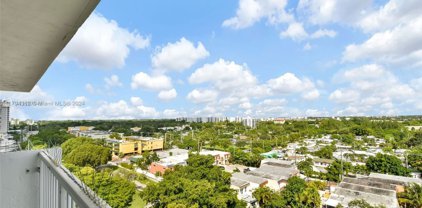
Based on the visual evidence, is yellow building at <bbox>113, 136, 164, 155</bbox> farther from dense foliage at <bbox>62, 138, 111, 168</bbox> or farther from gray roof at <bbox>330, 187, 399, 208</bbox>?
gray roof at <bbox>330, 187, 399, 208</bbox>

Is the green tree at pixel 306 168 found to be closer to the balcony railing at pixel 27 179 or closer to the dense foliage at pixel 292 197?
the dense foliage at pixel 292 197

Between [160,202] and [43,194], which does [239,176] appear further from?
[43,194]

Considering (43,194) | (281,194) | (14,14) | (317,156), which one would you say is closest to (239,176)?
(281,194)

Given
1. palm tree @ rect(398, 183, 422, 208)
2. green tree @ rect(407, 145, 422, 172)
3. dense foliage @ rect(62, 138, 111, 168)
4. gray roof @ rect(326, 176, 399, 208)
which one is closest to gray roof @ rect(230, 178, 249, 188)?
gray roof @ rect(326, 176, 399, 208)

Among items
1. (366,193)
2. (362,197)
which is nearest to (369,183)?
(366,193)

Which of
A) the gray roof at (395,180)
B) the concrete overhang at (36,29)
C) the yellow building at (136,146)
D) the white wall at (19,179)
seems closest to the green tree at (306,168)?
the gray roof at (395,180)

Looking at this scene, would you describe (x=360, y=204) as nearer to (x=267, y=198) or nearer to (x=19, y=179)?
(x=267, y=198)
